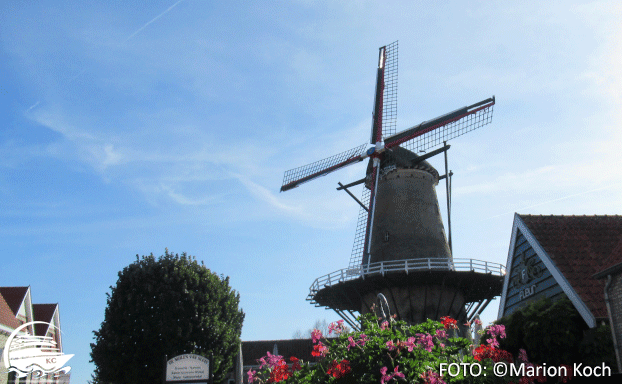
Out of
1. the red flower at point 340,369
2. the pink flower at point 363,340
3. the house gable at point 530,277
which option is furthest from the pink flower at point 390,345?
the house gable at point 530,277

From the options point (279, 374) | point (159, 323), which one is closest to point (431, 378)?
point (279, 374)

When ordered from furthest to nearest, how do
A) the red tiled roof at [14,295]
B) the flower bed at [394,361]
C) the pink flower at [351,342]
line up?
1. the red tiled roof at [14,295]
2. the pink flower at [351,342]
3. the flower bed at [394,361]

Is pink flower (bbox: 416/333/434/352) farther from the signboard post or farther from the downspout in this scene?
the signboard post

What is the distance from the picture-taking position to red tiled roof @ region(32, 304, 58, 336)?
125 ft

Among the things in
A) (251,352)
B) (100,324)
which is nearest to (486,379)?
(100,324)

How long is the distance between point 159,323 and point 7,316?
13378 mm

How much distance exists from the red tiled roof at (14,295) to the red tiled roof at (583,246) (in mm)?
31499

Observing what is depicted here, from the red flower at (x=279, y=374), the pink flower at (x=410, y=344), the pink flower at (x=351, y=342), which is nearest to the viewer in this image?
the pink flower at (x=410, y=344)

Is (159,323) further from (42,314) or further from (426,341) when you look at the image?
(42,314)

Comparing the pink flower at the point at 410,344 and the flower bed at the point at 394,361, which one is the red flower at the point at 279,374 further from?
the pink flower at the point at 410,344

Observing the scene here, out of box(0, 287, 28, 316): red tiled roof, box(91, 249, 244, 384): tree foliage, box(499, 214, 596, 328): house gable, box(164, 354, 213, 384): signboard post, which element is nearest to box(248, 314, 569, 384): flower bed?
box(499, 214, 596, 328): house gable

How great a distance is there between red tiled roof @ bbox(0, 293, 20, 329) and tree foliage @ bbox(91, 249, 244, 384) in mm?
8978

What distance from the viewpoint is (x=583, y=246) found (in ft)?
49.1

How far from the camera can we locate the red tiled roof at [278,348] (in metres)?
44.8
